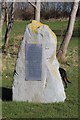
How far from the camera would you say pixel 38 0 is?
17.5 metres

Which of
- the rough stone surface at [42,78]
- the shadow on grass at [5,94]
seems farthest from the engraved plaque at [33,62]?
the shadow on grass at [5,94]

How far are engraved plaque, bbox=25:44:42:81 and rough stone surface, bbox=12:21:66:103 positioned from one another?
2.9 inches

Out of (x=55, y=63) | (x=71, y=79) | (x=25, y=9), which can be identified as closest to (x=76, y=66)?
(x=71, y=79)

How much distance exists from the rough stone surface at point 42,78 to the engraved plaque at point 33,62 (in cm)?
7

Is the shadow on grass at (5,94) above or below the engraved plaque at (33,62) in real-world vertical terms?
below

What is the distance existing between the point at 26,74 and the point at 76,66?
7.11m

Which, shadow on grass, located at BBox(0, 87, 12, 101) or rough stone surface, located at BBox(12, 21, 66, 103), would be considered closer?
rough stone surface, located at BBox(12, 21, 66, 103)

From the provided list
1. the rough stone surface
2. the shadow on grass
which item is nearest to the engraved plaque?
the rough stone surface

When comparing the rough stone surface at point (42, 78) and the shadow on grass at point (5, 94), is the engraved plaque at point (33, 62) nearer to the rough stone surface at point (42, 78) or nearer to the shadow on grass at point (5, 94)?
the rough stone surface at point (42, 78)

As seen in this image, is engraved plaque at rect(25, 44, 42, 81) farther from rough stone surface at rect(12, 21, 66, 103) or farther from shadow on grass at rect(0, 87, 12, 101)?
shadow on grass at rect(0, 87, 12, 101)

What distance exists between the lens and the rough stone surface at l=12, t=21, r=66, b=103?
9.72 metres

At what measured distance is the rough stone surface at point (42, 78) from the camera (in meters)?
9.72

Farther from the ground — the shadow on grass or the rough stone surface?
the rough stone surface

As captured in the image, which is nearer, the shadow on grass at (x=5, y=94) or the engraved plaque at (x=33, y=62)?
the engraved plaque at (x=33, y=62)
